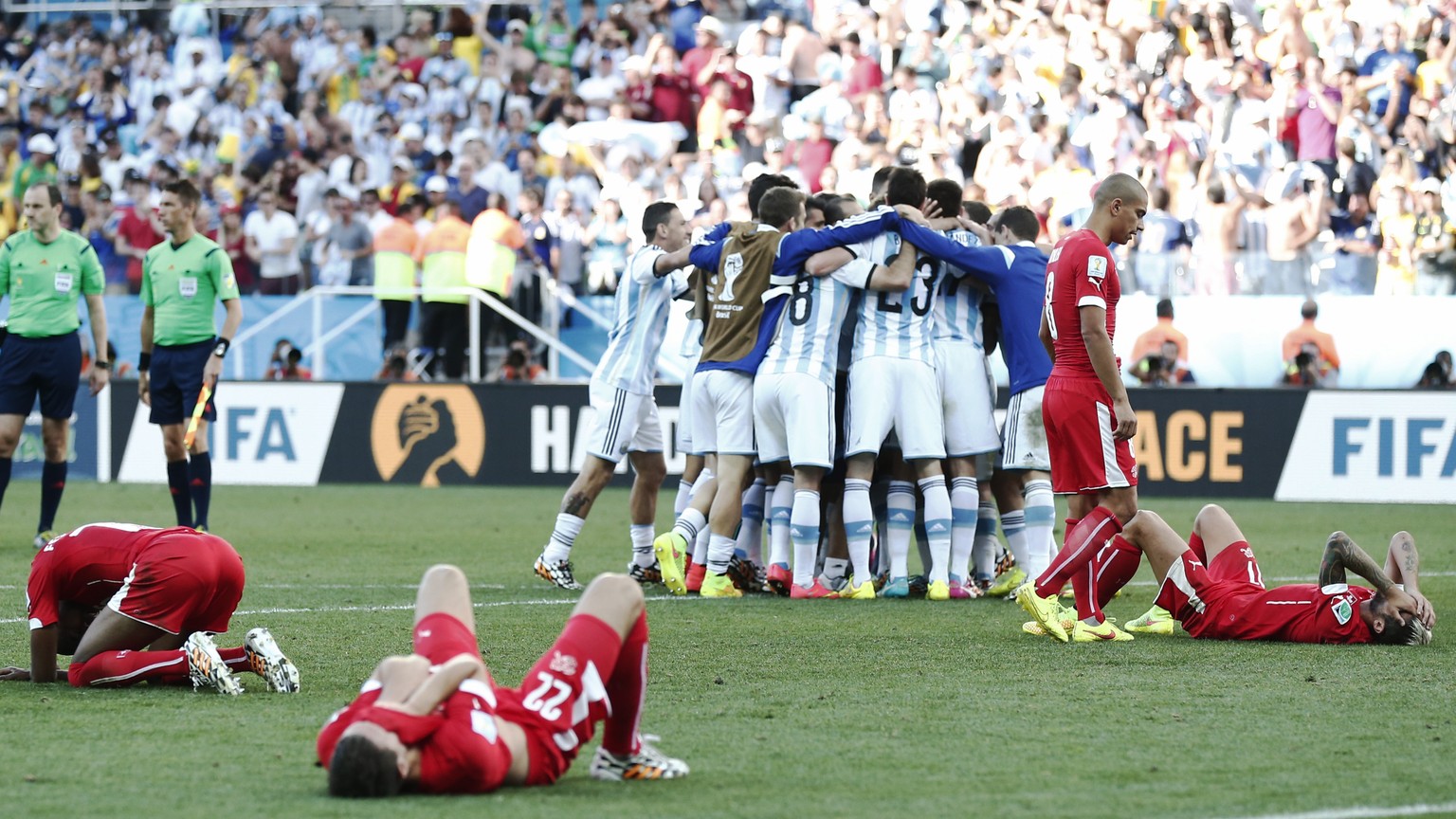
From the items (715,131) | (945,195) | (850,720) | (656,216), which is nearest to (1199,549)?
(945,195)

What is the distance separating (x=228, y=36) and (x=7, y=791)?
24.1 metres

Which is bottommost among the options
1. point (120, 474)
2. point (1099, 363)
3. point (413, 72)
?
point (120, 474)

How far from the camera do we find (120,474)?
1998cm

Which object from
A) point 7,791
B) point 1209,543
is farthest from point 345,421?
point 7,791

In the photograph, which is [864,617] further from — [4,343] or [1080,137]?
[1080,137]

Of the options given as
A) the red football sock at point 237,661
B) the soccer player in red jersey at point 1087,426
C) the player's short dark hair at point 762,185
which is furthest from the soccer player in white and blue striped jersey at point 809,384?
the red football sock at point 237,661

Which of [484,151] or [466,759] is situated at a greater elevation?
[484,151]

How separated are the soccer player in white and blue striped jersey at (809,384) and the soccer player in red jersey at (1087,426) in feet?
5.72

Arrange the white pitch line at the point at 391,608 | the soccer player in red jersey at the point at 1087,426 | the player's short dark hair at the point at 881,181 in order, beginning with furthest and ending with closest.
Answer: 1. the player's short dark hair at the point at 881,181
2. the white pitch line at the point at 391,608
3. the soccer player in red jersey at the point at 1087,426

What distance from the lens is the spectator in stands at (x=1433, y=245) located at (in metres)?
16.9

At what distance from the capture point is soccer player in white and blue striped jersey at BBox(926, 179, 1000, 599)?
10562 millimetres

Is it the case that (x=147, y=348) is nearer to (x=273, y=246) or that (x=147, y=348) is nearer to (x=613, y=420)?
(x=613, y=420)

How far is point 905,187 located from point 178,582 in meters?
4.95

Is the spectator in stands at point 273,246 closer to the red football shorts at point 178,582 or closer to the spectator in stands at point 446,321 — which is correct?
the spectator in stands at point 446,321
